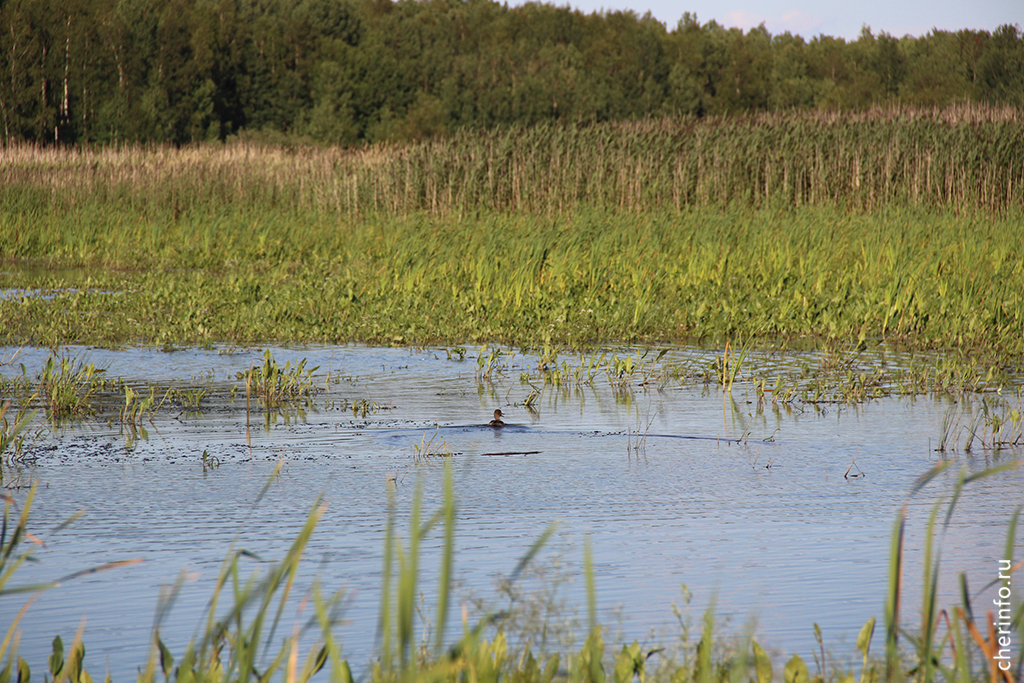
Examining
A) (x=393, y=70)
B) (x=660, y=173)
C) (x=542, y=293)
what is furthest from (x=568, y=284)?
(x=393, y=70)

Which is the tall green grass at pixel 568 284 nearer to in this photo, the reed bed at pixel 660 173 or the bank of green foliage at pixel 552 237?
the bank of green foliage at pixel 552 237

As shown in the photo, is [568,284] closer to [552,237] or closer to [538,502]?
[552,237]

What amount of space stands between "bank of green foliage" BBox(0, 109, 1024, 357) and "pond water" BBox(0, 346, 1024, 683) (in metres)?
2.28

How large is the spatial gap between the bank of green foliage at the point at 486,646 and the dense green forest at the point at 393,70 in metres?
32.0

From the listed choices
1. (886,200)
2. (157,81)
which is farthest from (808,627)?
(157,81)

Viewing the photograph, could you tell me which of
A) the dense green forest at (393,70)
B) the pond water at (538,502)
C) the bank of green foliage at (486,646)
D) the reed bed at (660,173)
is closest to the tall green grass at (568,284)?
the reed bed at (660,173)

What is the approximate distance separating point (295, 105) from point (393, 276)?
49.0 meters

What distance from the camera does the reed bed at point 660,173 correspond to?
16.2 m

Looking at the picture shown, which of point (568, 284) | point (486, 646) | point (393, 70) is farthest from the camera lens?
point (393, 70)

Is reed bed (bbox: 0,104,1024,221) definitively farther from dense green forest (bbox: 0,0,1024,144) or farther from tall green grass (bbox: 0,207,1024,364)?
dense green forest (bbox: 0,0,1024,144)

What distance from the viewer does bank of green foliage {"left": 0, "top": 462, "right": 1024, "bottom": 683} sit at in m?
1.93

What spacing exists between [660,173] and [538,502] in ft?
41.8

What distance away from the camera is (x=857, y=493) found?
176 inches

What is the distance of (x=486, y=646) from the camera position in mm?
2332
